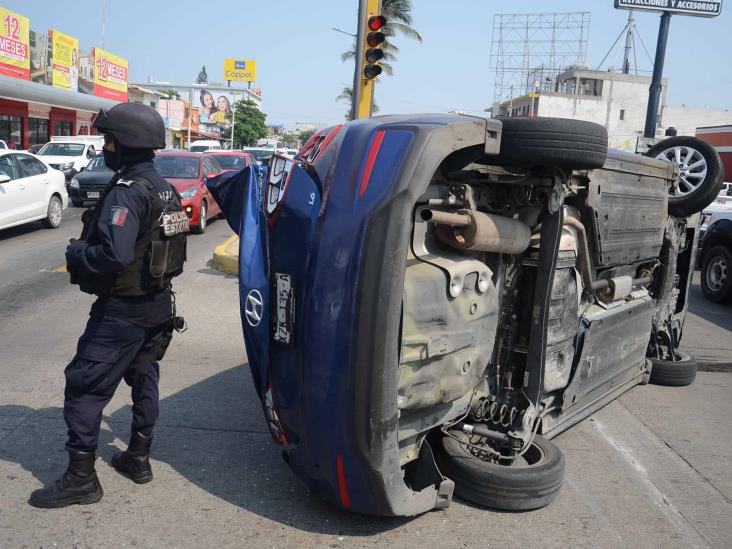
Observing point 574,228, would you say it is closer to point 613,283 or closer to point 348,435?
point 613,283

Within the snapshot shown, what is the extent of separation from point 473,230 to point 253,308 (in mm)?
1090

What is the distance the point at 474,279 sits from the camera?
3.16 meters

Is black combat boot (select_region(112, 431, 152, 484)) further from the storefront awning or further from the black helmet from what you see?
the storefront awning

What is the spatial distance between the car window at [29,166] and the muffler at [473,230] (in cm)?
1203

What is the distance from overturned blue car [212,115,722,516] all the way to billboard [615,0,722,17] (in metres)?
20.1

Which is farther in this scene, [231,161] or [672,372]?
[231,161]

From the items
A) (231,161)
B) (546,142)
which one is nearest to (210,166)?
(231,161)

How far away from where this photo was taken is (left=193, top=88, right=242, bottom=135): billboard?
89125mm

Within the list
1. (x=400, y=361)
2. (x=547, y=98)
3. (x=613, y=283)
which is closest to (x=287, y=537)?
(x=400, y=361)

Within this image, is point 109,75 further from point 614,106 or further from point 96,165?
point 614,106

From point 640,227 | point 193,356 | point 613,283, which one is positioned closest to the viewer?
point 613,283

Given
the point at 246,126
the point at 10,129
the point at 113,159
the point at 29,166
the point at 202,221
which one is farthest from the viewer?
the point at 246,126

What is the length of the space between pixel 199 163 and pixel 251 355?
40.4ft

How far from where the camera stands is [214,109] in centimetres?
9731
